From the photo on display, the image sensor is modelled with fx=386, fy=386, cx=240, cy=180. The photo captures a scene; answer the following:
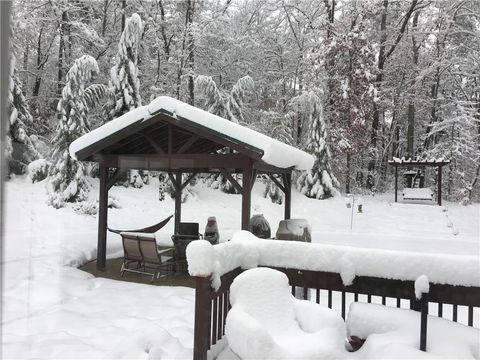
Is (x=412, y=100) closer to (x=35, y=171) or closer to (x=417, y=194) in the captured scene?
(x=417, y=194)

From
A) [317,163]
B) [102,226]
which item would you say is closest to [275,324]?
[102,226]

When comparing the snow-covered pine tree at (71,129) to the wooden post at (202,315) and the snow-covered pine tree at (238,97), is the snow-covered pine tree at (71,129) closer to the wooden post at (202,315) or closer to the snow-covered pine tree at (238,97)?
the snow-covered pine tree at (238,97)

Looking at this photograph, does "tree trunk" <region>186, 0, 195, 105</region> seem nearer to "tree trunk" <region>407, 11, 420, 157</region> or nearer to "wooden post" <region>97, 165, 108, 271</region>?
"wooden post" <region>97, 165, 108, 271</region>

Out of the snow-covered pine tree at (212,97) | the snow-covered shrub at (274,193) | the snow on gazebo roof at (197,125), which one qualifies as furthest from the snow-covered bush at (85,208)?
the snow-covered shrub at (274,193)

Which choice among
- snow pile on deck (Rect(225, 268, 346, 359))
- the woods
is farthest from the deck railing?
the woods

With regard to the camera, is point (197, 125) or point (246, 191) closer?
point (197, 125)

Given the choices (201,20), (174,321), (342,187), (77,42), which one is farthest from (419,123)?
(174,321)

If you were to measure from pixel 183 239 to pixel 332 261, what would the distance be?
4.86 m

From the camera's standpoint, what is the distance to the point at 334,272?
118 inches

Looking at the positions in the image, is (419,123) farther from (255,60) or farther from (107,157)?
(107,157)

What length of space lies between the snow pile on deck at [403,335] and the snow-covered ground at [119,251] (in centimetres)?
151

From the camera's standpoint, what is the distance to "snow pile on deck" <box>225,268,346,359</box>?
222 centimetres

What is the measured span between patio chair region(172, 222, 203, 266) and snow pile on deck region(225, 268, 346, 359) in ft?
13.9

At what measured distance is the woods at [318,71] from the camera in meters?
14.9
